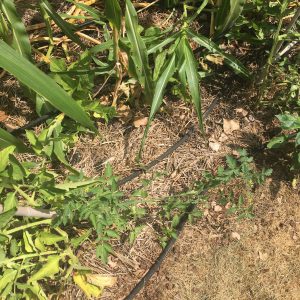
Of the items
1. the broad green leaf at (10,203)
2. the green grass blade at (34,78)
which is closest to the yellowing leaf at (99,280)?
the broad green leaf at (10,203)

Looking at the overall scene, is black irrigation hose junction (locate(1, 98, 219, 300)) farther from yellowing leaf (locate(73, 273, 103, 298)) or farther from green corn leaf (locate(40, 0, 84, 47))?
green corn leaf (locate(40, 0, 84, 47))

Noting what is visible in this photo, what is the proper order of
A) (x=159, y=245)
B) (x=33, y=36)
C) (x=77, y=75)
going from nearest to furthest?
(x=77, y=75), (x=159, y=245), (x=33, y=36)

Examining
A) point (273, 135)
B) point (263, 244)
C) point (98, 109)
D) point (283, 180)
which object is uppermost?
point (98, 109)

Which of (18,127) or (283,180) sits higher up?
(18,127)

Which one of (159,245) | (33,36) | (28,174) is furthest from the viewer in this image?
(33,36)

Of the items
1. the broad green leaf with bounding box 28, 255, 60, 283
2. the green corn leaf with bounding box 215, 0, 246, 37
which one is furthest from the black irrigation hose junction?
the broad green leaf with bounding box 28, 255, 60, 283

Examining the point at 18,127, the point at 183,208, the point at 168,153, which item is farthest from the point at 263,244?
the point at 18,127

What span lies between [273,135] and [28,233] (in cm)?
131

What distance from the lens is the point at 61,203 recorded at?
5.94ft

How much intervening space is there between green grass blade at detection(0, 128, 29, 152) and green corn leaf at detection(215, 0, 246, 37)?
3.48 feet

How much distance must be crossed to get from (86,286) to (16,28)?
114 centimetres

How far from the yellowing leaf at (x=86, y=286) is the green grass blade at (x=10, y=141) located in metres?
0.60

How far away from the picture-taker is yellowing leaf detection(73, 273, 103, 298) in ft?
6.20

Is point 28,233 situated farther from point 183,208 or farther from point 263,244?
point 263,244
